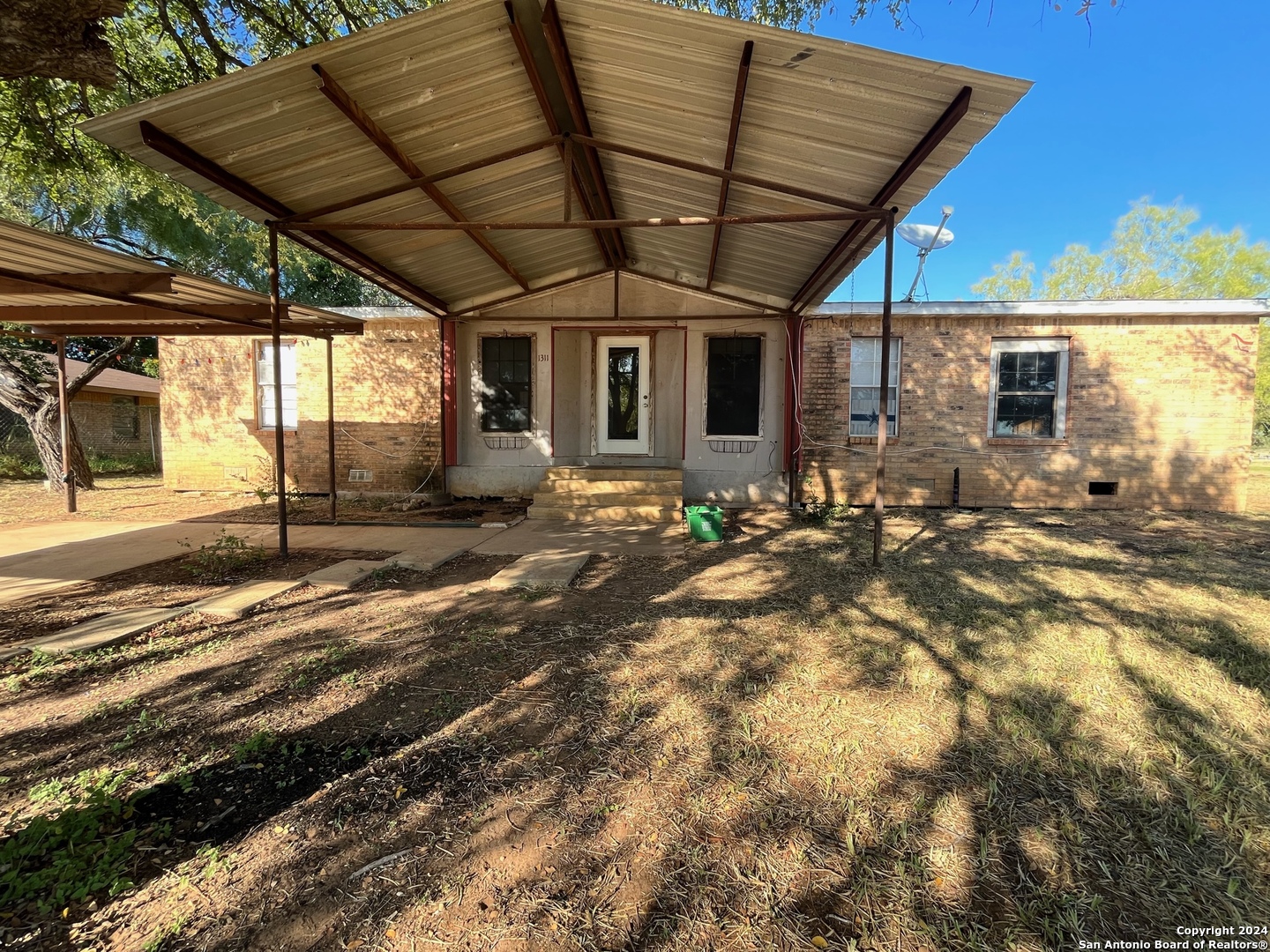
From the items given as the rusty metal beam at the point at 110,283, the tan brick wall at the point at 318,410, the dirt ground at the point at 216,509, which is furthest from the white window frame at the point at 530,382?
the rusty metal beam at the point at 110,283

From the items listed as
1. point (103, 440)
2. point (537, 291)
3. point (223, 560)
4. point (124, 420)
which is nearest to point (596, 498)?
point (537, 291)

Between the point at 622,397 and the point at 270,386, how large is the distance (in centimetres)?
620

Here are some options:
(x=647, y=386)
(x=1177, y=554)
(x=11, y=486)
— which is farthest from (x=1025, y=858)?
(x=11, y=486)

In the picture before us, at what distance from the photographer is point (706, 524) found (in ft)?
20.9

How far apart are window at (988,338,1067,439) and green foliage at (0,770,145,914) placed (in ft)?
33.9

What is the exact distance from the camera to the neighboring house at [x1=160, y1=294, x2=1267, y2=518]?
8.54 m

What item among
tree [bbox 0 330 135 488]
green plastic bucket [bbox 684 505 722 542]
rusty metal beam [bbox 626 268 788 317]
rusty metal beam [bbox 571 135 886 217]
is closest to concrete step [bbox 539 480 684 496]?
green plastic bucket [bbox 684 505 722 542]

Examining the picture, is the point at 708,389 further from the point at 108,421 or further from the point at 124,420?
the point at 124,420

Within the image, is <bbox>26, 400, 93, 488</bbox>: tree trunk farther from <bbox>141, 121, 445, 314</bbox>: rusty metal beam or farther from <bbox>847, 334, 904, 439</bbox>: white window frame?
<bbox>847, 334, 904, 439</bbox>: white window frame

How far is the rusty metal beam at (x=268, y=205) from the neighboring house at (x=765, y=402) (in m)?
2.02

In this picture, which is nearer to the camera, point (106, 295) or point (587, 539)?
point (106, 295)

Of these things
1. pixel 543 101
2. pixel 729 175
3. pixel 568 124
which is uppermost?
pixel 568 124

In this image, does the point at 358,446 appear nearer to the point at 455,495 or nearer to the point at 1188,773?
the point at 455,495

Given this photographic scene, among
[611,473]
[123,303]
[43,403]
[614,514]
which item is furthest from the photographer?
[43,403]
